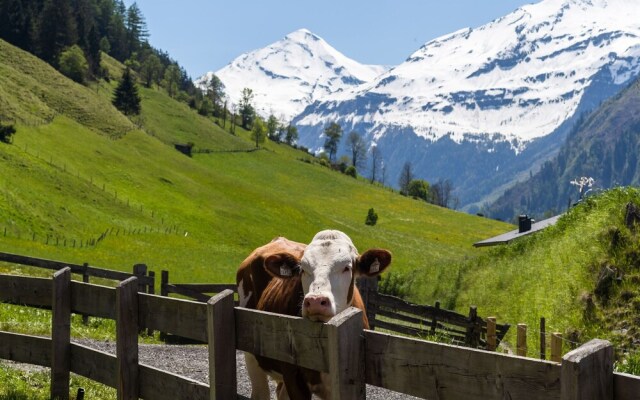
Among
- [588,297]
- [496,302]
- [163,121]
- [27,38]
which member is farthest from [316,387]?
[163,121]

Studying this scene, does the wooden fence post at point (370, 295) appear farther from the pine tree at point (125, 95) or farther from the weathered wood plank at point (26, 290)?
the pine tree at point (125, 95)

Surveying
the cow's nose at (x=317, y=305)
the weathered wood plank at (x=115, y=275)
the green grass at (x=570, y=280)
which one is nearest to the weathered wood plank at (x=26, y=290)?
the cow's nose at (x=317, y=305)

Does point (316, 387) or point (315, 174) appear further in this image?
point (315, 174)

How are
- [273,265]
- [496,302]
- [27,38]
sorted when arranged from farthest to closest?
1. [27,38]
2. [496,302]
3. [273,265]

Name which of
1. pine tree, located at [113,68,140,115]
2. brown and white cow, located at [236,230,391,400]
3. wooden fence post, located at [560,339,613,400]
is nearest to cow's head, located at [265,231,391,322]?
brown and white cow, located at [236,230,391,400]

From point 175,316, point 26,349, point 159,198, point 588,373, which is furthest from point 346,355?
point 159,198

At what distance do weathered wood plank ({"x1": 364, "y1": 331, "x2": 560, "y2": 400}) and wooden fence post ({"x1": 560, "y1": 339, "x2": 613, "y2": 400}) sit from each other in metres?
0.20

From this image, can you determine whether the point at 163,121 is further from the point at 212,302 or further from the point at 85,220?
the point at 212,302

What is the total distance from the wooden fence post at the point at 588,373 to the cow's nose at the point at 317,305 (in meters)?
3.49

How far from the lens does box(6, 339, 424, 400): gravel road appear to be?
15.5 meters

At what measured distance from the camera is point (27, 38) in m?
136

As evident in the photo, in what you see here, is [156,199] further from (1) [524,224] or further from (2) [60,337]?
(2) [60,337]

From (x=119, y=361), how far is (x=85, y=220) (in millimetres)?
53139

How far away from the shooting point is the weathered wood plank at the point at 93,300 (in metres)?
9.62
